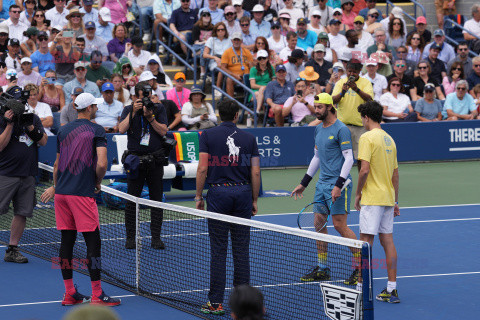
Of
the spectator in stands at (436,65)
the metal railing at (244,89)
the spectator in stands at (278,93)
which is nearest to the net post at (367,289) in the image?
the metal railing at (244,89)

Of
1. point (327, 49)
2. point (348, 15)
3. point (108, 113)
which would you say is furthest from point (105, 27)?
point (348, 15)

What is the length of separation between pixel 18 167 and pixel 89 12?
10520 mm

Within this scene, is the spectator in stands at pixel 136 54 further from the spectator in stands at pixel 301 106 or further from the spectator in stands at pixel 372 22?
the spectator in stands at pixel 372 22

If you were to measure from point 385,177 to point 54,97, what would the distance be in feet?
33.2

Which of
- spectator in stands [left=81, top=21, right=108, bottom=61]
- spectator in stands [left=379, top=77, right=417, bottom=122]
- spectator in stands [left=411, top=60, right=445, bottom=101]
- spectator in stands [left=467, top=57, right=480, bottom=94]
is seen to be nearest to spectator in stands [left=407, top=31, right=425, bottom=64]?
spectator in stands [left=411, top=60, right=445, bottom=101]

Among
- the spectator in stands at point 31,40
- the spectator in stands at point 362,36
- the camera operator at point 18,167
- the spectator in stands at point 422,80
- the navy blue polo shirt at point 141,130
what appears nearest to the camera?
the camera operator at point 18,167

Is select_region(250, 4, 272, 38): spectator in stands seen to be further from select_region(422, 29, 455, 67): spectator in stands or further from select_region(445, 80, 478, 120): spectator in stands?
select_region(445, 80, 478, 120): spectator in stands

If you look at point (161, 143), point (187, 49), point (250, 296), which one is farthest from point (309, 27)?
point (250, 296)

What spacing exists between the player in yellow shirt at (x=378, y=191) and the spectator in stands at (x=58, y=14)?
12907 millimetres

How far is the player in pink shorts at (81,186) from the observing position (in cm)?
819

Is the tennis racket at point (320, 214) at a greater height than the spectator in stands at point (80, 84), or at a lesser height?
lesser

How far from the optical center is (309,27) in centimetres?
2189

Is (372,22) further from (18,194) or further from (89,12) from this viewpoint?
(18,194)

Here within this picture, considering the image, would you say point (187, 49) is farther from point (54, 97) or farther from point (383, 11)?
point (383, 11)
